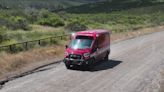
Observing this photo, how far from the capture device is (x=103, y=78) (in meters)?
20.1

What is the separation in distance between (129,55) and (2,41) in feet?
40.8

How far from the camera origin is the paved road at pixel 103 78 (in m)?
17.6

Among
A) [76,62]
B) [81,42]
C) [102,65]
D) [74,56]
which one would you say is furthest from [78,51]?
[102,65]

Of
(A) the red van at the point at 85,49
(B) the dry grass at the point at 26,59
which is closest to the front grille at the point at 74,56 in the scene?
(A) the red van at the point at 85,49

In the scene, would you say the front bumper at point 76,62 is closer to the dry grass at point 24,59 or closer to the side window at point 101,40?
the side window at point 101,40

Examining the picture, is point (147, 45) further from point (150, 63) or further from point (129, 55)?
point (150, 63)

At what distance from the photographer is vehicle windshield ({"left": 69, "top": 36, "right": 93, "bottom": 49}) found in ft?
75.6

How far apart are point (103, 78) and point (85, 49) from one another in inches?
128

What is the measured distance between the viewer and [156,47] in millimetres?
34344

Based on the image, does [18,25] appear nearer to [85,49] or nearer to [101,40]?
[101,40]

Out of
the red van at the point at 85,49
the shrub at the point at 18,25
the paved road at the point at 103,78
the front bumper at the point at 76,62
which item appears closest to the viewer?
the paved road at the point at 103,78

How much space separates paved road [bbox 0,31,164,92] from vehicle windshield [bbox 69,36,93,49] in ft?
5.26

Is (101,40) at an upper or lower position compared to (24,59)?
upper

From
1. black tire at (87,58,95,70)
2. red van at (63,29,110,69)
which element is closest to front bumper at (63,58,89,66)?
red van at (63,29,110,69)
